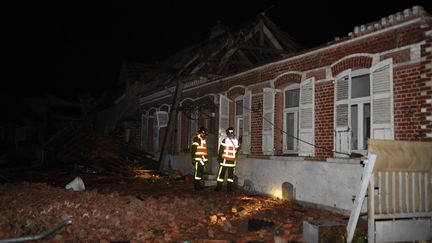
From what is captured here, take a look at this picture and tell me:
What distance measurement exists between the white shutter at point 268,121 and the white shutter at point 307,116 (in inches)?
48.9

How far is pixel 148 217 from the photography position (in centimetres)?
716

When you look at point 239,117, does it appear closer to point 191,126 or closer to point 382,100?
point 191,126

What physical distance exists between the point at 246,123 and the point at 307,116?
287 cm

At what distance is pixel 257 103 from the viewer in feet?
37.3

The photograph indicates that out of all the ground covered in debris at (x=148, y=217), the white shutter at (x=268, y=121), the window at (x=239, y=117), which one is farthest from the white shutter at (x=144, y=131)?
the ground covered in debris at (x=148, y=217)

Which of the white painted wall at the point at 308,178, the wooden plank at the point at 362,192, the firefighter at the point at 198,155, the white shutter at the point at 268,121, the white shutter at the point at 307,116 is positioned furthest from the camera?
the firefighter at the point at 198,155

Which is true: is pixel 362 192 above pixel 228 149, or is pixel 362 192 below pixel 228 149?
below

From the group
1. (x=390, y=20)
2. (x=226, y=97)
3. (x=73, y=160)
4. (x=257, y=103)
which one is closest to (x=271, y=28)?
(x=226, y=97)

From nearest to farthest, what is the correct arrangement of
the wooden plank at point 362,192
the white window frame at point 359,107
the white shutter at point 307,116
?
1. the wooden plank at point 362,192
2. the white window frame at point 359,107
3. the white shutter at point 307,116

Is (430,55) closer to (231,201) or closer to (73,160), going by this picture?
(231,201)

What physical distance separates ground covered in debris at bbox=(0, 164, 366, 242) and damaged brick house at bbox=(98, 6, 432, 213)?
977 mm

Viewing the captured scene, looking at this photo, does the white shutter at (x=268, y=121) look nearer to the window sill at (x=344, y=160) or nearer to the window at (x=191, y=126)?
the window sill at (x=344, y=160)

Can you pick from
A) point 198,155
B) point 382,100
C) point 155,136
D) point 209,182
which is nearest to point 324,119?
point 382,100

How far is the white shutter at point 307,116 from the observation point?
9117mm
